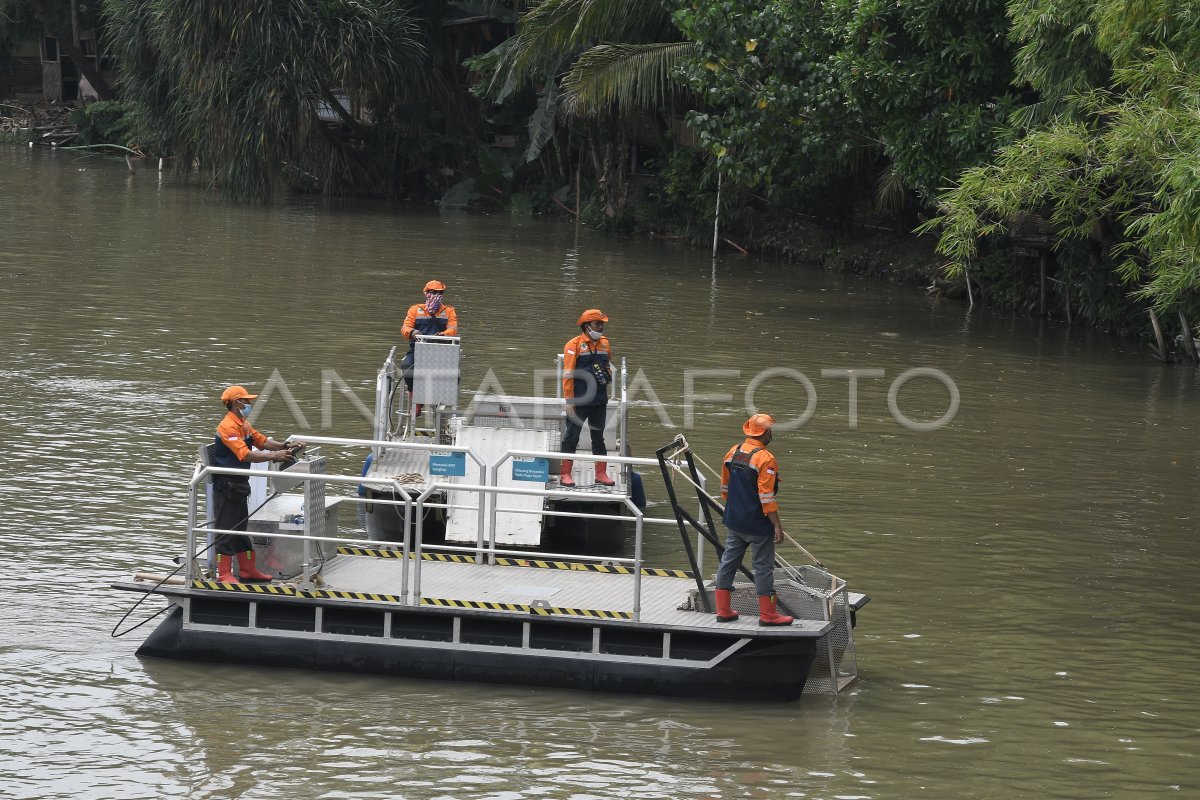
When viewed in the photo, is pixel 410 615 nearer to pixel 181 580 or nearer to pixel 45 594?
pixel 181 580

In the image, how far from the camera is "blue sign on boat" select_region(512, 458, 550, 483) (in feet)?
42.5

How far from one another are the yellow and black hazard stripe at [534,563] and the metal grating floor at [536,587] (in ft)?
0.25

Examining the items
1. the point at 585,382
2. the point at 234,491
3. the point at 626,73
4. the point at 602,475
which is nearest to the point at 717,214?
the point at 626,73

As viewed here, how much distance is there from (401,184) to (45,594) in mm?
38937

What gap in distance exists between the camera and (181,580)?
10.7 metres

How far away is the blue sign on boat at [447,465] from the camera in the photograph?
13094mm

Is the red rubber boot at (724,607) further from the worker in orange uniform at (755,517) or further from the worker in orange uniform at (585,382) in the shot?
the worker in orange uniform at (585,382)

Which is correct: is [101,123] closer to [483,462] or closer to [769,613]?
[483,462]

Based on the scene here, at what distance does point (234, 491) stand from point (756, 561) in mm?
3675

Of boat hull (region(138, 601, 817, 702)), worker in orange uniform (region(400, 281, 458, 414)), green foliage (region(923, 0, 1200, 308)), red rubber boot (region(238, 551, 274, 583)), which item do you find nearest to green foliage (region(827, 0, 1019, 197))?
green foliage (region(923, 0, 1200, 308))

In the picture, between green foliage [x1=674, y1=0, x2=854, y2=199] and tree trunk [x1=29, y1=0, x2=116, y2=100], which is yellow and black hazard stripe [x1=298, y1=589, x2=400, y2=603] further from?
tree trunk [x1=29, y1=0, x2=116, y2=100]

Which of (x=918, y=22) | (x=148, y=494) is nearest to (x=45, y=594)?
(x=148, y=494)

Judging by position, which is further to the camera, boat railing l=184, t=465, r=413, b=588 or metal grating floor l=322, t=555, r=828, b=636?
metal grating floor l=322, t=555, r=828, b=636

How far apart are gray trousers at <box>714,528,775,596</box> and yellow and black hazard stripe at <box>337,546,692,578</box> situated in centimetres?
128
